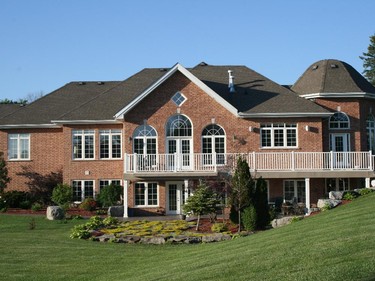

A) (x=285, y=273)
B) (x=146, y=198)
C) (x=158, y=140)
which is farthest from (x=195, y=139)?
(x=285, y=273)

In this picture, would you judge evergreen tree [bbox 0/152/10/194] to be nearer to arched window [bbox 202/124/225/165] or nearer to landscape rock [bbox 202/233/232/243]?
arched window [bbox 202/124/225/165]

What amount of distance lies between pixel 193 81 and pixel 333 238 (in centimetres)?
1996

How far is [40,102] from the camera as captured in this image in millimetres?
39500

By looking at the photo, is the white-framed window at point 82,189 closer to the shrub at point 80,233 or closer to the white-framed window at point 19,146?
the white-framed window at point 19,146

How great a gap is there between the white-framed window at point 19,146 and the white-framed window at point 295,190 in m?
14.6

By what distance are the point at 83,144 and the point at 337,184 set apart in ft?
44.8

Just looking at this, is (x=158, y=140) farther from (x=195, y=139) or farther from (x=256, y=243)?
(x=256, y=243)

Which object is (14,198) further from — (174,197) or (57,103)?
(174,197)

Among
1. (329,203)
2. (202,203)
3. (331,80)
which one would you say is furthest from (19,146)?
(329,203)

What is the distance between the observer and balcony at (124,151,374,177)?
32.0 metres

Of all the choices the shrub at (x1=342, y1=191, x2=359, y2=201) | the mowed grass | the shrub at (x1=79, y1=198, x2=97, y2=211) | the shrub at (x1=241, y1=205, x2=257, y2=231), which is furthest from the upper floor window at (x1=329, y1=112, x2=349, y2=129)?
the mowed grass

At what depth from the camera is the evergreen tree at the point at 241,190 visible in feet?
79.0

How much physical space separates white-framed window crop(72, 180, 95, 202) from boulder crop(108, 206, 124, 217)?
3279 millimetres

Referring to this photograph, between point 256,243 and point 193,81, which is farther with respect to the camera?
point 193,81
